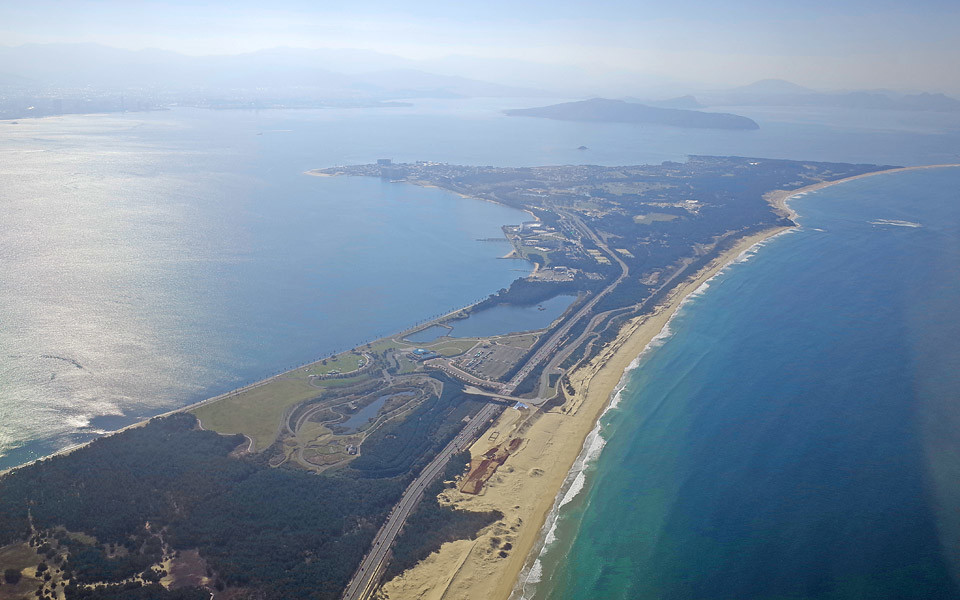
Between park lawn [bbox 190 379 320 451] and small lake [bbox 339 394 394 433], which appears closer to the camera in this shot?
park lawn [bbox 190 379 320 451]

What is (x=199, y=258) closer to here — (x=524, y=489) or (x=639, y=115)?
(x=524, y=489)

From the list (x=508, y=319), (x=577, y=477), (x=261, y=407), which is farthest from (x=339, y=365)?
(x=577, y=477)

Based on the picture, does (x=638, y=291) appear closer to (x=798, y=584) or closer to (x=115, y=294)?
(x=798, y=584)

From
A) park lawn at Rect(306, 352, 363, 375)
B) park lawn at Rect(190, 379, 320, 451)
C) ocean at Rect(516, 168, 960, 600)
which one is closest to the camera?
ocean at Rect(516, 168, 960, 600)

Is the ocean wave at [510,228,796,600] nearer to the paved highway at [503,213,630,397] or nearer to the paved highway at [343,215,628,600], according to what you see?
the paved highway at [503,213,630,397]

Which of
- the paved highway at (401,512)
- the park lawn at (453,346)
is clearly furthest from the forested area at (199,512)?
the park lawn at (453,346)

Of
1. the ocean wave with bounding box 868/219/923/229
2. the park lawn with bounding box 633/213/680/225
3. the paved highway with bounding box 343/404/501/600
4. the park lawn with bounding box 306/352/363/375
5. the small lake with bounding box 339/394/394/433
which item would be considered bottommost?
the paved highway with bounding box 343/404/501/600

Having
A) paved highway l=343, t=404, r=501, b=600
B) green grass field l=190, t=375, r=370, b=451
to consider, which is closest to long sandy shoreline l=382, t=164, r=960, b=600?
paved highway l=343, t=404, r=501, b=600
